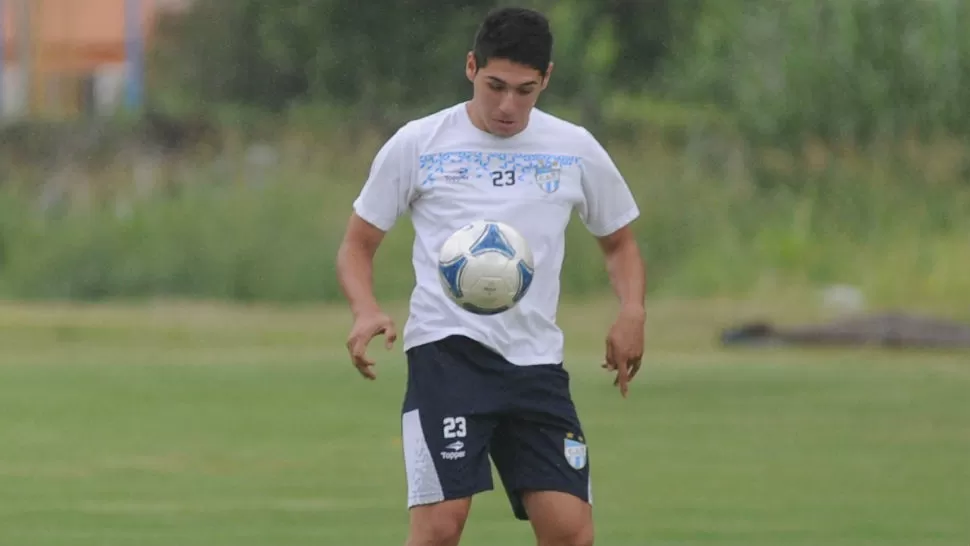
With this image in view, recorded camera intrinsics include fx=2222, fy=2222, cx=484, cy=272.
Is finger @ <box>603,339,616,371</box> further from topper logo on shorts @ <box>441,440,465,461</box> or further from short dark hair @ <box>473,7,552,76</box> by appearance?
short dark hair @ <box>473,7,552,76</box>

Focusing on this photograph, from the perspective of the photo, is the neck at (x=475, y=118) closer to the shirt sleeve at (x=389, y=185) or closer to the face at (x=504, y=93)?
the face at (x=504, y=93)

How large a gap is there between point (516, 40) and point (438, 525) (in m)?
1.41

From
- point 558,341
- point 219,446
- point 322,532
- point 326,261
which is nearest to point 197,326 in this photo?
point 326,261

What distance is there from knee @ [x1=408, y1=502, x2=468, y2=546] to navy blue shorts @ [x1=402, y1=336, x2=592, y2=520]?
30 mm

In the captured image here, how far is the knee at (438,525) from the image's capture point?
6.34 m

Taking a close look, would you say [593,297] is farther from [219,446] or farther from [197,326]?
[219,446]

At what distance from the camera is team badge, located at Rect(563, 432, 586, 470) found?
6512 millimetres

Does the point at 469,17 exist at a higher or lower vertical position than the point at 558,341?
higher

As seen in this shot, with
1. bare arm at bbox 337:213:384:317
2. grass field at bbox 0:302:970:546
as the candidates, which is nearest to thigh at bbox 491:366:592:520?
bare arm at bbox 337:213:384:317

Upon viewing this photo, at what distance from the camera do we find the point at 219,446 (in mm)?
13562

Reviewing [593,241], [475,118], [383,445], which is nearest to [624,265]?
[475,118]

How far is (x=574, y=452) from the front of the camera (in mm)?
6531

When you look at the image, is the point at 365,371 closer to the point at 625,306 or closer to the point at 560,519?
the point at 560,519

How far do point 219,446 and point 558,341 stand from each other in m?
7.22
